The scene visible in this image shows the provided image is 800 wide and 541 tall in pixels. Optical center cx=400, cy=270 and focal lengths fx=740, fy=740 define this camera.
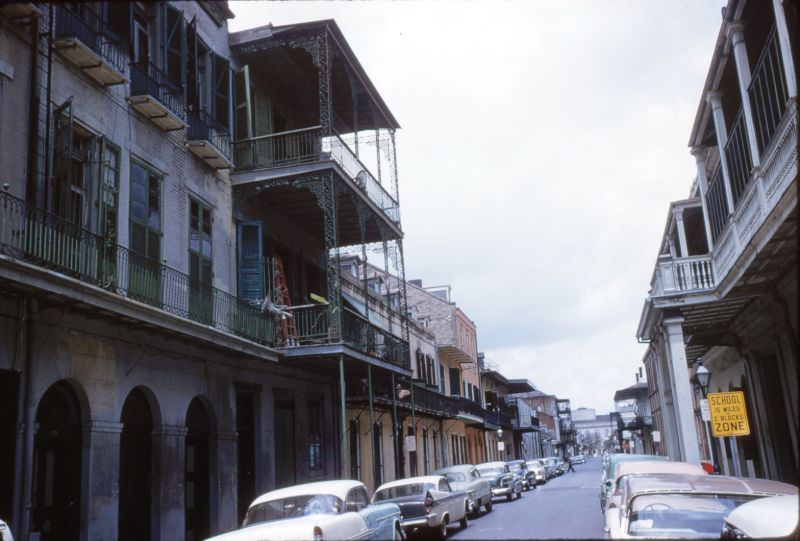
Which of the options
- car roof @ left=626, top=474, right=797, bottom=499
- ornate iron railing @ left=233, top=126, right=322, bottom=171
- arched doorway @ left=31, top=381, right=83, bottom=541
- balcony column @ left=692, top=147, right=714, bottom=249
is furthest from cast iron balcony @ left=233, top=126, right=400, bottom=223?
car roof @ left=626, top=474, right=797, bottom=499

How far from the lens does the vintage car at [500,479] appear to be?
2938cm

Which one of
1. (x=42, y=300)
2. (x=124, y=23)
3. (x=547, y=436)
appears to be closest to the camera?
(x=42, y=300)

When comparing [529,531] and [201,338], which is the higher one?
[201,338]

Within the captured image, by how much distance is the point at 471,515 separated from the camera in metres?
23.3

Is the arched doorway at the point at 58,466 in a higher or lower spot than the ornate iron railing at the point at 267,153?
lower

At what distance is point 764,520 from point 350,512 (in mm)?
6602

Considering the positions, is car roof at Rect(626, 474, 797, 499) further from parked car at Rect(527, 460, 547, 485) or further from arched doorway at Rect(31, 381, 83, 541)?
parked car at Rect(527, 460, 547, 485)

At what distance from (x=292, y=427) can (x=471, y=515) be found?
22.6 feet

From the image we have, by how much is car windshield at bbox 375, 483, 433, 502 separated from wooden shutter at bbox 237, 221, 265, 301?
5.69 m

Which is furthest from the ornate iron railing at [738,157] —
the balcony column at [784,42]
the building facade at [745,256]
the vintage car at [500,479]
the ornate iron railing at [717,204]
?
the vintage car at [500,479]

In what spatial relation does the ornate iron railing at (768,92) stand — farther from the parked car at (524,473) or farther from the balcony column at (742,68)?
the parked car at (524,473)

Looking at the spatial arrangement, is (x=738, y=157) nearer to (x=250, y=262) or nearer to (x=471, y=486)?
(x=250, y=262)

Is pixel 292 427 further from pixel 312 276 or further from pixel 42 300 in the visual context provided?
pixel 42 300

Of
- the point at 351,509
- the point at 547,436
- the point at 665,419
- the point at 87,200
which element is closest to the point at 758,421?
the point at 665,419
